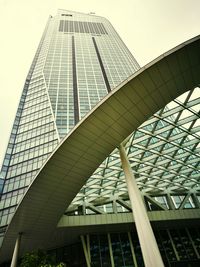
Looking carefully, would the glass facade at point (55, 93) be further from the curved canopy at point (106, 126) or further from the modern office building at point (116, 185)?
the curved canopy at point (106, 126)

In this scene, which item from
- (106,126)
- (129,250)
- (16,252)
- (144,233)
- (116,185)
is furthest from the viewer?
(129,250)

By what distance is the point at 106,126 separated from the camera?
1174 cm

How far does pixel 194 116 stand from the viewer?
15.3 m

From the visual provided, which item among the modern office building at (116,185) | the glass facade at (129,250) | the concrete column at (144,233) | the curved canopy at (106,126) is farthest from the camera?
the glass facade at (129,250)

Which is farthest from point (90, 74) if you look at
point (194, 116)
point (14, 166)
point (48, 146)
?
point (194, 116)

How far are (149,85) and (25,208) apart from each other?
14.1 meters

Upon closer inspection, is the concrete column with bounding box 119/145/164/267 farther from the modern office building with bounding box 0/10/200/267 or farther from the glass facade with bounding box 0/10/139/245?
the glass facade with bounding box 0/10/139/245

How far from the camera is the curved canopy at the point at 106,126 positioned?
9.65 meters

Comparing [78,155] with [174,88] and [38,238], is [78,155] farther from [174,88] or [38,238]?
[38,238]

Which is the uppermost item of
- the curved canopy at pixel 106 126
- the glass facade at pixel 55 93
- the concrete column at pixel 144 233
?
the glass facade at pixel 55 93

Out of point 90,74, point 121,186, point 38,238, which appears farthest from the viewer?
point 90,74

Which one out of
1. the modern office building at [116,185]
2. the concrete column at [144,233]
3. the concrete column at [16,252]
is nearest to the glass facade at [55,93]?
the modern office building at [116,185]

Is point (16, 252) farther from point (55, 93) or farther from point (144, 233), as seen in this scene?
point (55, 93)

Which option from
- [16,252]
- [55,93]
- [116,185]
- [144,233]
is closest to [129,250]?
[116,185]
